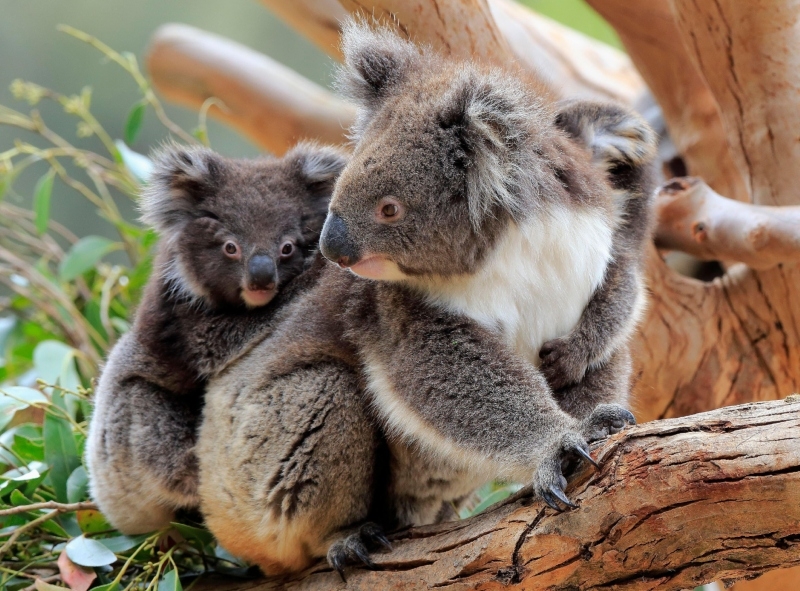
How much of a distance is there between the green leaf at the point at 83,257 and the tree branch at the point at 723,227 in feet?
10.2

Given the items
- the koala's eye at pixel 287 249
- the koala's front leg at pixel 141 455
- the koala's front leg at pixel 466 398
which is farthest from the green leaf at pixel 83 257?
the koala's front leg at pixel 466 398

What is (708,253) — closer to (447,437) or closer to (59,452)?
(447,437)

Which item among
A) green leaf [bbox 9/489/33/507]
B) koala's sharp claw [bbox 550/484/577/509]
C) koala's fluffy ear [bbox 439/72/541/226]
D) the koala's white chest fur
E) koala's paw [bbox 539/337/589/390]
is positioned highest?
koala's fluffy ear [bbox 439/72/541/226]

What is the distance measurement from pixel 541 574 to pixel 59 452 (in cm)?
229

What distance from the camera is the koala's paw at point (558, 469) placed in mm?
1902

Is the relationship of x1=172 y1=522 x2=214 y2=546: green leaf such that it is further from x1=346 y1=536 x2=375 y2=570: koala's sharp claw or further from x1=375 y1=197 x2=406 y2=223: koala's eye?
x1=375 y1=197 x2=406 y2=223: koala's eye

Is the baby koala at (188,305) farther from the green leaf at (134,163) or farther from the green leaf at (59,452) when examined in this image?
the green leaf at (134,163)

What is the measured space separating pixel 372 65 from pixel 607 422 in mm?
1374

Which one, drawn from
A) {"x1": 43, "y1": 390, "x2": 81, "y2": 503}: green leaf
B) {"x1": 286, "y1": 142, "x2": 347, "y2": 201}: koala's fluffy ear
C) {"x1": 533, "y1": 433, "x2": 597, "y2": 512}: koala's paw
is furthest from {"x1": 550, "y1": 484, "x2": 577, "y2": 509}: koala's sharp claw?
{"x1": 43, "y1": 390, "x2": 81, "y2": 503}: green leaf

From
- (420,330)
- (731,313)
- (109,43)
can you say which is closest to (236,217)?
(420,330)

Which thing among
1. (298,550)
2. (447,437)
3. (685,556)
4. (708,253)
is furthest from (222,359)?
(708,253)

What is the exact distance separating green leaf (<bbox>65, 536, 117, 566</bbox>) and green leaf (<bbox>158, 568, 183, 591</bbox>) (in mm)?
264

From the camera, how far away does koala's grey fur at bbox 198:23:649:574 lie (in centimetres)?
215

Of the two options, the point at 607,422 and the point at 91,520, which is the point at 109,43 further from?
the point at 607,422
